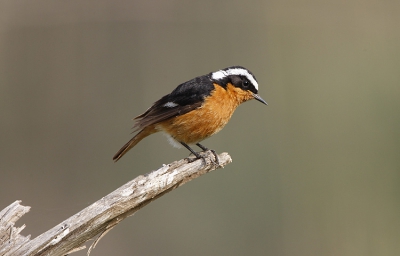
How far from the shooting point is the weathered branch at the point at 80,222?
3137 millimetres

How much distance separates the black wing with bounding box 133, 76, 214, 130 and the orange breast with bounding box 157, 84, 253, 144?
0.06 metres

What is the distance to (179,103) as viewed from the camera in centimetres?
493

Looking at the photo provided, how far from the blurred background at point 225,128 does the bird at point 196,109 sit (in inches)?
100

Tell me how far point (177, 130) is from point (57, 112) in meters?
3.83

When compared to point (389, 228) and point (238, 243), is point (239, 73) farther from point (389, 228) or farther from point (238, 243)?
point (389, 228)

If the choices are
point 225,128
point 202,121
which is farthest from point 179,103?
point 225,128

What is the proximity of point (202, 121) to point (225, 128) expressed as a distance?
3022 mm

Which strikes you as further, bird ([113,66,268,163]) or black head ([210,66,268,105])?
black head ([210,66,268,105])

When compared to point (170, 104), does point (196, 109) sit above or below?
below

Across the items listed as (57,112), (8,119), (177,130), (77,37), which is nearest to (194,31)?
(77,37)

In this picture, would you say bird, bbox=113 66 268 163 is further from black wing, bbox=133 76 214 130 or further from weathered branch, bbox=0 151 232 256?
weathered branch, bbox=0 151 232 256

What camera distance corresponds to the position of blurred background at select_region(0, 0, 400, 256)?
23.9ft

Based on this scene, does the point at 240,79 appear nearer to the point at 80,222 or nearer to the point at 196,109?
the point at 196,109

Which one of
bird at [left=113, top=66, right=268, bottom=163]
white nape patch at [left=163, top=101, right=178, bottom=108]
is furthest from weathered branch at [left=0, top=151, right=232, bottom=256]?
white nape patch at [left=163, top=101, right=178, bottom=108]
